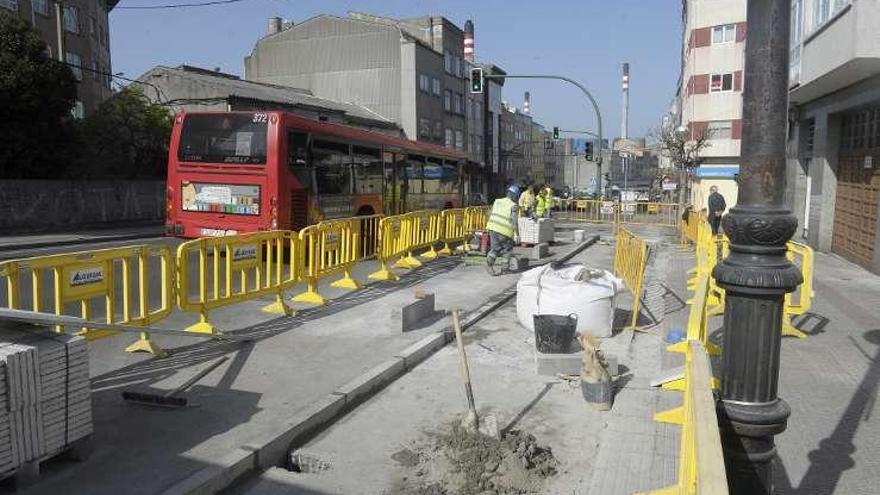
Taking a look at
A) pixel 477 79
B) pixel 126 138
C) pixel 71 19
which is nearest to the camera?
pixel 477 79

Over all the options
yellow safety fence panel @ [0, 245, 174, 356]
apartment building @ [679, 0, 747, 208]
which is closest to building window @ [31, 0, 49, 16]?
yellow safety fence panel @ [0, 245, 174, 356]

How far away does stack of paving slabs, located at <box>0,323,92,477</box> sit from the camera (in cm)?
372

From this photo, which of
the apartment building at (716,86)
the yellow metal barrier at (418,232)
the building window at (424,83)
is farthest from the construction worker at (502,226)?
the building window at (424,83)

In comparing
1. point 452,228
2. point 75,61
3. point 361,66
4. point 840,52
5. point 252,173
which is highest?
point 361,66

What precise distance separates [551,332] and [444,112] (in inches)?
1952

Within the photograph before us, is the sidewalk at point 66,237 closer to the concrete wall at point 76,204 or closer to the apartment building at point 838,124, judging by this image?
the concrete wall at point 76,204

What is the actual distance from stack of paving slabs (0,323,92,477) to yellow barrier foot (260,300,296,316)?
455 centimetres

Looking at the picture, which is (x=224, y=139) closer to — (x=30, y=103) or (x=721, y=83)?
(x=30, y=103)

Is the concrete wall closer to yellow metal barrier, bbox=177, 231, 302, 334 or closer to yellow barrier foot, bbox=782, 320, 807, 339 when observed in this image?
yellow metal barrier, bbox=177, 231, 302, 334

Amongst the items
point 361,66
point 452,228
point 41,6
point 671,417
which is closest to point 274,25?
point 361,66

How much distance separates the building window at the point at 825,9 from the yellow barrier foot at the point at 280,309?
1064 cm

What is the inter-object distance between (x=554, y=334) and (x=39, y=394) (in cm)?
441

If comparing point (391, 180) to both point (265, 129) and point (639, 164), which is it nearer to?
point (265, 129)

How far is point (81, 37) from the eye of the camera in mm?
39188
